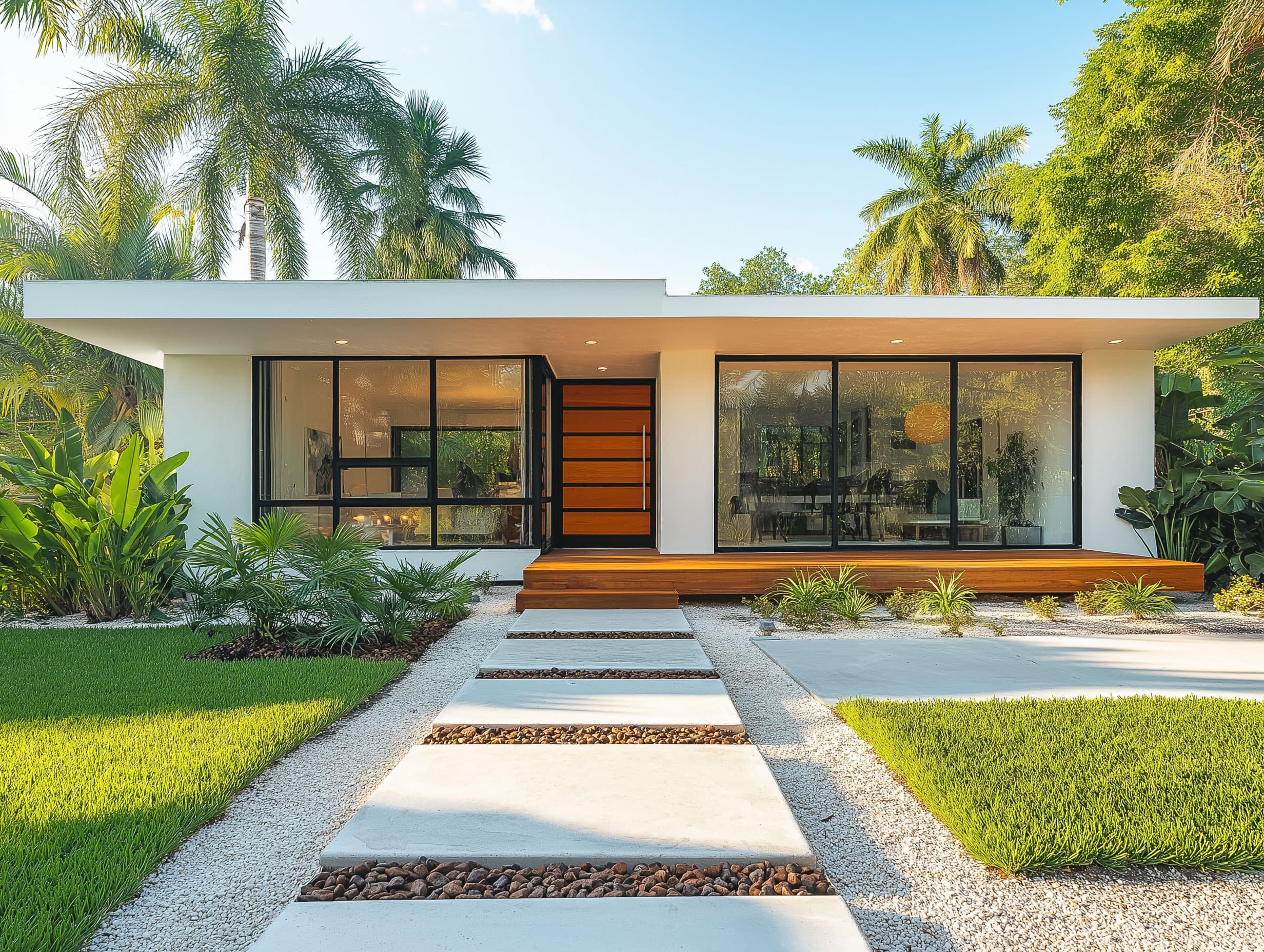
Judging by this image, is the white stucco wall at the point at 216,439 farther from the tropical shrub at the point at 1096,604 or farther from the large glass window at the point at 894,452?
the tropical shrub at the point at 1096,604

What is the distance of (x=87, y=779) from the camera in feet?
9.59

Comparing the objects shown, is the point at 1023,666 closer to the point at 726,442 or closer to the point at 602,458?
the point at 726,442

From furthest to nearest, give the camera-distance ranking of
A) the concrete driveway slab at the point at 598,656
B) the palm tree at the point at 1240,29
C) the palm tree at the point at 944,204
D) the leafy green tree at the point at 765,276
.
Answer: the leafy green tree at the point at 765,276, the palm tree at the point at 944,204, the palm tree at the point at 1240,29, the concrete driveway slab at the point at 598,656

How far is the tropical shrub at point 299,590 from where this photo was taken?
216 inches

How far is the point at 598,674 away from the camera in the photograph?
460 cm

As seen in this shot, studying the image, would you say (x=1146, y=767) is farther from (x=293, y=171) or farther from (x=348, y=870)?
(x=293, y=171)

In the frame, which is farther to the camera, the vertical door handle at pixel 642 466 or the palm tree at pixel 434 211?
the palm tree at pixel 434 211

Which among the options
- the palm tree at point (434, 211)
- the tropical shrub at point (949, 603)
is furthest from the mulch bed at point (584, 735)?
the palm tree at point (434, 211)

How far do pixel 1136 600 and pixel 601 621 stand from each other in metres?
4.97

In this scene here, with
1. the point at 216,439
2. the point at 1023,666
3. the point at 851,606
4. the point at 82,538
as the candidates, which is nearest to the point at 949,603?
the point at 851,606

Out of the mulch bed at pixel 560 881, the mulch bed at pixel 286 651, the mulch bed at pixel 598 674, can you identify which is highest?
the mulch bed at pixel 560 881

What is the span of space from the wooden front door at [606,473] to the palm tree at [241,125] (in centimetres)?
523

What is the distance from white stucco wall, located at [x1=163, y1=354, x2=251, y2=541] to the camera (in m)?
8.96

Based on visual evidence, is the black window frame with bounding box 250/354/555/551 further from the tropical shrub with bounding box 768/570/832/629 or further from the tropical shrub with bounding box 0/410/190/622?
the tropical shrub with bounding box 768/570/832/629
